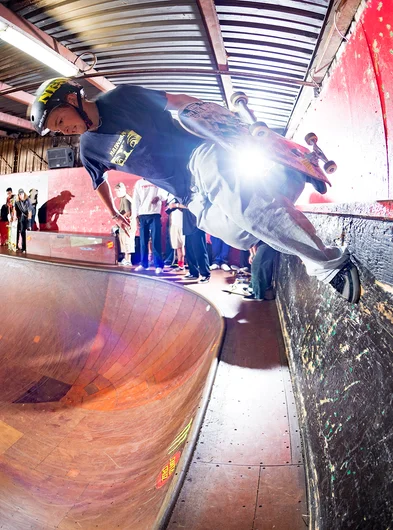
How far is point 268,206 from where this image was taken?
1.51 m

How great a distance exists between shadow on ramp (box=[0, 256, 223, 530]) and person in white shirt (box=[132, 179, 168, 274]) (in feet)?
3.56

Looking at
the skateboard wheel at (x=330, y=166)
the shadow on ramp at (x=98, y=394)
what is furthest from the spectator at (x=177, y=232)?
the skateboard wheel at (x=330, y=166)

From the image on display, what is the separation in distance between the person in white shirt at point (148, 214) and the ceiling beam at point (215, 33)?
2.43 metres

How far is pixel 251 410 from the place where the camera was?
5.37 ft

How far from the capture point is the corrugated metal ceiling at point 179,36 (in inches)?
143

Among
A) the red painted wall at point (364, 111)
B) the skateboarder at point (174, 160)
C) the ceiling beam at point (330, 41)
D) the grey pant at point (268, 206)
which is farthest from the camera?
the ceiling beam at point (330, 41)

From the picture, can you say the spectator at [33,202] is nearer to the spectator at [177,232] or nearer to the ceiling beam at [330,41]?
Result: the spectator at [177,232]

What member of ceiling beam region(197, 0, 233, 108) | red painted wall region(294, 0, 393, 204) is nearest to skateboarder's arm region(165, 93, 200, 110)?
red painted wall region(294, 0, 393, 204)

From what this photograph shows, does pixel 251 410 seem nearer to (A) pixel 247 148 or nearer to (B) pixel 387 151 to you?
(A) pixel 247 148

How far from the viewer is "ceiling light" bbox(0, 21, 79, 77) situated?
13.0ft

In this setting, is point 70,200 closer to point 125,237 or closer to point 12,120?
point 12,120

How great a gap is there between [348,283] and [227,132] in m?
1.09

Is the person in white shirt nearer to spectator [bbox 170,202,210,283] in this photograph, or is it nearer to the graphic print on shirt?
spectator [bbox 170,202,210,283]

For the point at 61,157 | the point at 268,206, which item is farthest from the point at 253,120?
the point at 61,157
